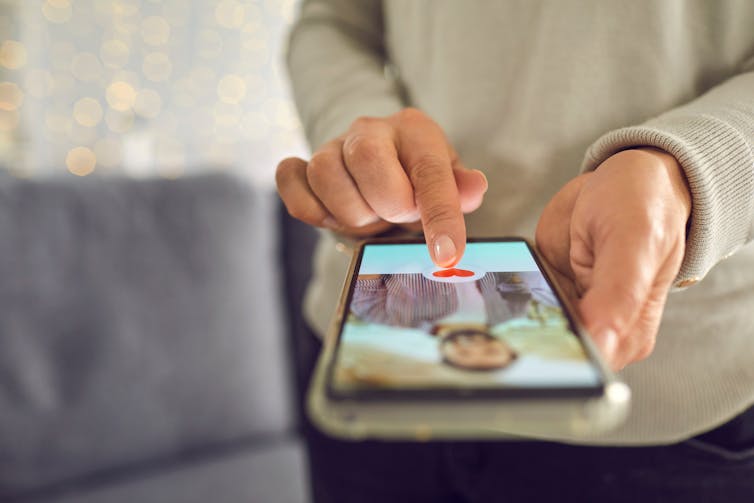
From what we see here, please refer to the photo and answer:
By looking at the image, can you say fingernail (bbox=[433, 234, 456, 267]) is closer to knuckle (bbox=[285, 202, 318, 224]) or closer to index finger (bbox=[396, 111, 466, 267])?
index finger (bbox=[396, 111, 466, 267])

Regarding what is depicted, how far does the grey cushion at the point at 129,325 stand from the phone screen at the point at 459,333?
757mm

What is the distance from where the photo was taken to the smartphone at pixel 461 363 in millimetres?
236

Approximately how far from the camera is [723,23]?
1.24 feet

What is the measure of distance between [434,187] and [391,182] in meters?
0.03

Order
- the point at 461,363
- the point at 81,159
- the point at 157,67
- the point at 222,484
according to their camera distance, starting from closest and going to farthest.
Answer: the point at 461,363
the point at 222,484
the point at 157,67
the point at 81,159

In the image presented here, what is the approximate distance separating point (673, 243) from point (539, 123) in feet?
0.57

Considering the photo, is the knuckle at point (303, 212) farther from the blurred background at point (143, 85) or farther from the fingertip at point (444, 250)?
the blurred background at point (143, 85)

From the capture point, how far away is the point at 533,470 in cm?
46

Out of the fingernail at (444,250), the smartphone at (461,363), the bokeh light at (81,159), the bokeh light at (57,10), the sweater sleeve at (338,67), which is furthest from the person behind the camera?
the bokeh light at (81,159)

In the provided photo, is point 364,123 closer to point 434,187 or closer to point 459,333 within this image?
point 434,187

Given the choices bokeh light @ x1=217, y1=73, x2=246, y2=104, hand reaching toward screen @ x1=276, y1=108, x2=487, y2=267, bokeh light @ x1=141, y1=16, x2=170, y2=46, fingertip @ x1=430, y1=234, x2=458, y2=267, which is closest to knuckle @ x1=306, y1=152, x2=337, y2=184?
hand reaching toward screen @ x1=276, y1=108, x2=487, y2=267

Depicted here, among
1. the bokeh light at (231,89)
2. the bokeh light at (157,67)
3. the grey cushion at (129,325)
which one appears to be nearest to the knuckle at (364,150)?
the grey cushion at (129,325)

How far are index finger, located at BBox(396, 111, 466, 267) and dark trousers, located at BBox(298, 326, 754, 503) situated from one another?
217 millimetres

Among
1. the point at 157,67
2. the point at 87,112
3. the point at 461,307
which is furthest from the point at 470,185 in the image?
the point at 87,112
